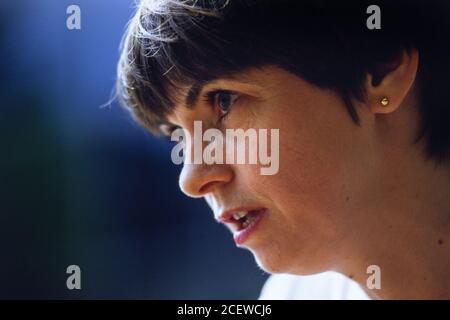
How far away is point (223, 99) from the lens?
70 cm

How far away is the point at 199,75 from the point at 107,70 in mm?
256

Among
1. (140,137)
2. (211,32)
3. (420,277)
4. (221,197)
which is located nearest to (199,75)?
(211,32)

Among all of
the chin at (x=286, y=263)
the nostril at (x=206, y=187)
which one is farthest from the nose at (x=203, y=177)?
the chin at (x=286, y=263)

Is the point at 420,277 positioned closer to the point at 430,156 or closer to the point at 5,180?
the point at 430,156

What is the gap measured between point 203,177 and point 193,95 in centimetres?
10

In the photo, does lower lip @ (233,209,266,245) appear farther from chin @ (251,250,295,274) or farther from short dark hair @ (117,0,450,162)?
short dark hair @ (117,0,450,162)

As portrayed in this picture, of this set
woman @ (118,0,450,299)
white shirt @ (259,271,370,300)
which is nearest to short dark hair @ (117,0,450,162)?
woman @ (118,0,450,299)

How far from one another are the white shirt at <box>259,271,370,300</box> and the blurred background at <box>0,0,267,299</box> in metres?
0.07

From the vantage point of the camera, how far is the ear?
2.20 ft

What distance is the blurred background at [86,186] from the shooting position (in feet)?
2.71

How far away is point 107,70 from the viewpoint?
870 mm

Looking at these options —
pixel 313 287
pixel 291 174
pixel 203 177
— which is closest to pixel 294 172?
pixel 291 174

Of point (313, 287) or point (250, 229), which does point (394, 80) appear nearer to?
point (250, 229)

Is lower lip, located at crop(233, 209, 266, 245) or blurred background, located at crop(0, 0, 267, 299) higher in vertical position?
blurred background, located at crop(0, 0, 267, 299)
